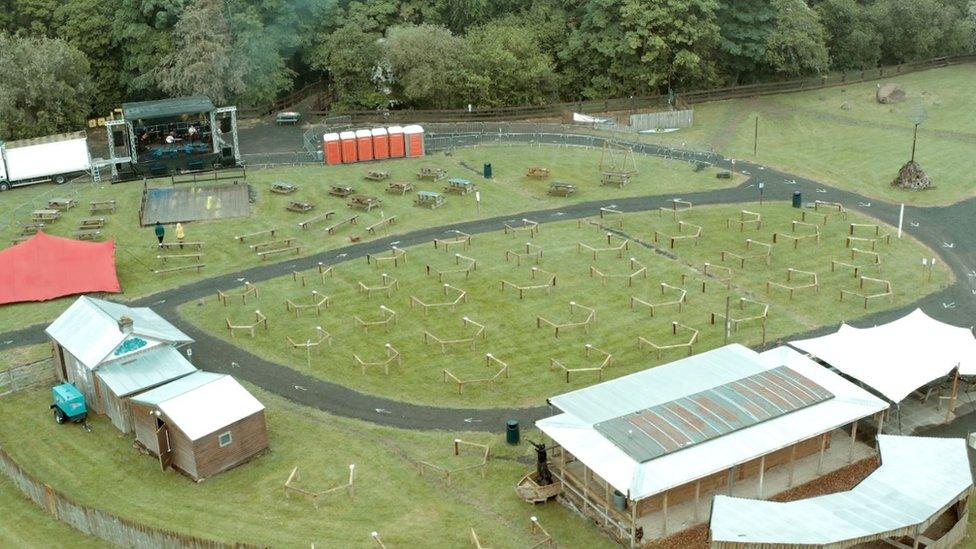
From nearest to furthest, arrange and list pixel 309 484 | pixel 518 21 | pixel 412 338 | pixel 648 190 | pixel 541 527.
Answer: pixel 541 527, pixel 309 484, pixel 412 338, pixel 648 190, pixel 518 21

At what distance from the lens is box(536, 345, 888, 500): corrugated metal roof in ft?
103

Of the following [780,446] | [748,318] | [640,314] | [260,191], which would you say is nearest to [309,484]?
[780,446]

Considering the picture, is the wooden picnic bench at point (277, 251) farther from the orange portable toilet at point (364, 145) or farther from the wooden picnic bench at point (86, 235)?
the orange portable toilet at point (364, 145)

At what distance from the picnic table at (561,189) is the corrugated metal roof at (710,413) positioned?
31086mm

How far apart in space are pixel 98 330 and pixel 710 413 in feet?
82.0

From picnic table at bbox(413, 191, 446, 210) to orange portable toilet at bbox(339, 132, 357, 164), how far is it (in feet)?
35.3

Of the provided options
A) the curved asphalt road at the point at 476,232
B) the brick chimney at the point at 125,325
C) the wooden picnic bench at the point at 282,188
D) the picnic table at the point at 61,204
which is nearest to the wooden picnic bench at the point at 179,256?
the curved asphalt road at the point at 476,232

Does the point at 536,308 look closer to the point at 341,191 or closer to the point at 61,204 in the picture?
the point at 341,191

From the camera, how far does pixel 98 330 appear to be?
40.7m

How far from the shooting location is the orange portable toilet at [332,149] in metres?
72.4

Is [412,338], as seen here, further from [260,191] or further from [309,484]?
[260,191]

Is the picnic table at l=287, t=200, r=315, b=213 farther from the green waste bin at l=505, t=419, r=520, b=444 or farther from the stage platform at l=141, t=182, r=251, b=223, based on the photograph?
the green waste bin at l=505, t=419, r=520, b=444

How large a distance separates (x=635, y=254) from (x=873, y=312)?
13.4m

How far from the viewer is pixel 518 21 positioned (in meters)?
97.1
